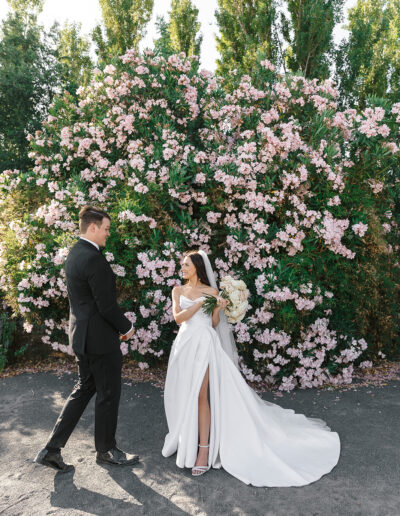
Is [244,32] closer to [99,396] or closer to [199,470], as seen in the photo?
[99,396]

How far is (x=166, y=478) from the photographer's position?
3627 millimetres

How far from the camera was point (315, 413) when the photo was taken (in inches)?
194

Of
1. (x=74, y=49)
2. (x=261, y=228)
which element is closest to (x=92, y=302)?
(x=261, y=228)

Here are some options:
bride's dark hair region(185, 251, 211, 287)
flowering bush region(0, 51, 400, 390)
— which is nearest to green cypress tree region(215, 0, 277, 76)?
flowering bush region(0, 51, 400, 390)

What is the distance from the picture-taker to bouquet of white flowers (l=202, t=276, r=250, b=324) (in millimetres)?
4086

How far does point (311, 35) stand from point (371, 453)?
1097 cm

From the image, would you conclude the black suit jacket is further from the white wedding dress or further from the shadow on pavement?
the shadow on pavement

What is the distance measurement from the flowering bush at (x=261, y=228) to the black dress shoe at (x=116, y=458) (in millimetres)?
2072

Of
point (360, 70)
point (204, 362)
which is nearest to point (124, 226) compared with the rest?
point (204, 362)

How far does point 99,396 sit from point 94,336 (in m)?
0.56

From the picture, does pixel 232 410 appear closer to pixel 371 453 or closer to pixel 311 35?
pixel 371 453

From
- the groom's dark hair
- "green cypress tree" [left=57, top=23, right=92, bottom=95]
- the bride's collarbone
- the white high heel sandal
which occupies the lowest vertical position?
the white high heel sandal

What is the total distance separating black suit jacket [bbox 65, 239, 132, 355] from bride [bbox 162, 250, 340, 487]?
699 millimetres

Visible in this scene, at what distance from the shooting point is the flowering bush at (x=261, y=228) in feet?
18.9
